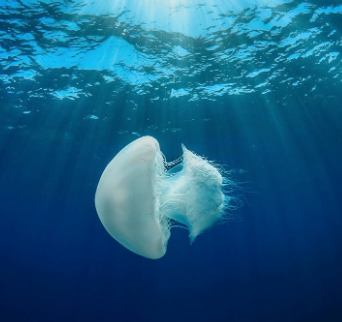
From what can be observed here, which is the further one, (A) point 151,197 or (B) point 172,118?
(B) point 172,118

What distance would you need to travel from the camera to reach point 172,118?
12.6 m

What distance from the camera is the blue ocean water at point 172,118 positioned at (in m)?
7.61

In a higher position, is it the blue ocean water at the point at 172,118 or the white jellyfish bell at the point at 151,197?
the white jellyfish bell at the point at 151,197

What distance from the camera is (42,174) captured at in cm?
1877

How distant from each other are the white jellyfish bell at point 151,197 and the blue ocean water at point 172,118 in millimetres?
746

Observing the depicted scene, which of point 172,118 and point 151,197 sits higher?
point 151,197

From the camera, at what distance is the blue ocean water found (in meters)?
7.61

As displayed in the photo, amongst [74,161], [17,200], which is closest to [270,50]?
[74,161]

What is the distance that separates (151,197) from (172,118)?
983cm

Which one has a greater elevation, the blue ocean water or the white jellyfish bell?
the white jellyfish bell

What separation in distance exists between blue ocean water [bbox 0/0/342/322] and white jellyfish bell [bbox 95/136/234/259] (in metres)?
0.75

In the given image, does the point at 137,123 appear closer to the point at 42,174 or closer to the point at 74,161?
the point at 74,161

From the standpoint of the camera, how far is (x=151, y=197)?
9.99 ft

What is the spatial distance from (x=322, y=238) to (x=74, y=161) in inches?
1684
